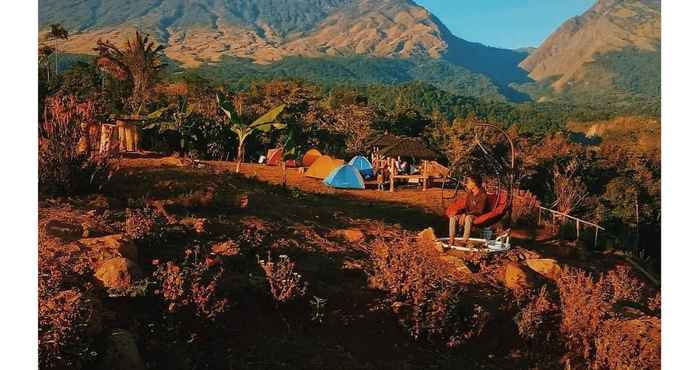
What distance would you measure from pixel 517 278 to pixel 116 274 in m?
4.54

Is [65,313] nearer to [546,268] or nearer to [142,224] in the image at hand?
[142,224]

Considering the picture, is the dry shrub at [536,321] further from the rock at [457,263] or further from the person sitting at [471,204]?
the person sitting at [471,204]

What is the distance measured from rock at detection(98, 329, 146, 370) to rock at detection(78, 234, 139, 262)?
134 centimetres

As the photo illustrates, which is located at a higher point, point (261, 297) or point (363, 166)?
point (363, 166)

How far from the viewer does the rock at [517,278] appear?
6746mm

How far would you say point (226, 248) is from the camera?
633 cm

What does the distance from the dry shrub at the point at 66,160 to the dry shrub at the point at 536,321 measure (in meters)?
5.95

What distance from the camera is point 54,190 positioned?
24.4 feet

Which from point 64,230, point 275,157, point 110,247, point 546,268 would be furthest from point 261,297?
point 275,157

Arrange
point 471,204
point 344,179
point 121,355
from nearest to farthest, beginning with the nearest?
point 121,355, point 471,204, point 344,179

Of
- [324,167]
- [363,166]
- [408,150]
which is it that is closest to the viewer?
[324,167]

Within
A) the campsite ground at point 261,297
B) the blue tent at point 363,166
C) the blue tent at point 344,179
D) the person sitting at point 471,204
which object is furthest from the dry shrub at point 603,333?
the blue tent at point 363,166
